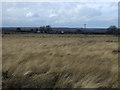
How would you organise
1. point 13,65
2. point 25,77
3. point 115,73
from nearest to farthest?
point 115,73
point 25,77
point 13,65

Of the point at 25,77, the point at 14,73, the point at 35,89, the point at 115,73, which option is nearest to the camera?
the point at 35,89

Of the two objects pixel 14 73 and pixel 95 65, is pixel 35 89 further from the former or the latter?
pixel 95 65

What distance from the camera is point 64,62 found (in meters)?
13.5

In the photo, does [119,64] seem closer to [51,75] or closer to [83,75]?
[83,75]

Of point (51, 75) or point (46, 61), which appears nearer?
point (51, 75)

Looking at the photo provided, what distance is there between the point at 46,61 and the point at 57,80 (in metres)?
3.16

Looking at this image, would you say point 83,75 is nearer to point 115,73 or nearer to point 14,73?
point 115,73

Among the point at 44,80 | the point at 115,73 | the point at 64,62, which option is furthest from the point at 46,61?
the point at 115,73

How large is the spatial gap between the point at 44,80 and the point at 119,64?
9.93ft

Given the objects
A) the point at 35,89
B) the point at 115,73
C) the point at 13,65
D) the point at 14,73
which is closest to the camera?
the point at 35,89

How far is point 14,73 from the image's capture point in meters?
12.1

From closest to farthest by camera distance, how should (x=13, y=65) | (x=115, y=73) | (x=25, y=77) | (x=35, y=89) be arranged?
(x=35, y=89)
(x=115, y=73)
(x=25, y=77)
(x=13, y=65)

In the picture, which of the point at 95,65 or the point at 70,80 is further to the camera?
the point at 95,65

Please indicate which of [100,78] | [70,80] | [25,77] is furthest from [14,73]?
[100,78]
